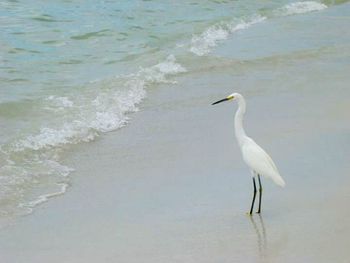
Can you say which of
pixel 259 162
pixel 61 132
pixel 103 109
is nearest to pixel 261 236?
pixel 259 162

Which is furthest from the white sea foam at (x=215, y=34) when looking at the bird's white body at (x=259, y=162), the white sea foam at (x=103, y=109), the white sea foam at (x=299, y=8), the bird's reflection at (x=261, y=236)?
the bird's reflection at (x=261, y=236)

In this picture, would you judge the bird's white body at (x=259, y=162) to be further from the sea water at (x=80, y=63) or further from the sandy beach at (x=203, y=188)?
the sea water at (x=80, y=63)

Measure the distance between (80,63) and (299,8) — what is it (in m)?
8.21

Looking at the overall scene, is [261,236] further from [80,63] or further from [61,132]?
[80,63]

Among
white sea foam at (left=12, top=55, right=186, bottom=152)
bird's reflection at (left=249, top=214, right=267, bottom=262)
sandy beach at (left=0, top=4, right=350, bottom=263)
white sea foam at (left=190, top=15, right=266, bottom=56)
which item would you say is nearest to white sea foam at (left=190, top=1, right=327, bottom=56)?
white sea foam at (left=190, top=15, right=266, bottom=56)

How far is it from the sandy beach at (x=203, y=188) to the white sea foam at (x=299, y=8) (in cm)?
826

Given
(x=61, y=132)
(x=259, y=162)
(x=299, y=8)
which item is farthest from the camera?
(x=299, y=8)

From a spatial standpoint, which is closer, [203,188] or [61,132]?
[203,188]

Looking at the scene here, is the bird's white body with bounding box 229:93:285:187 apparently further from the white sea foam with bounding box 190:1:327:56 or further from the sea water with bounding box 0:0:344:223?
the white sea foam with bounding box 190:1:327:56

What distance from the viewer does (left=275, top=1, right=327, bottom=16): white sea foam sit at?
19.2 metres

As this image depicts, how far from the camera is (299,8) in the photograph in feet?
64.6

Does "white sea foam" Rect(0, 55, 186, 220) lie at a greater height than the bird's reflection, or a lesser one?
lesser

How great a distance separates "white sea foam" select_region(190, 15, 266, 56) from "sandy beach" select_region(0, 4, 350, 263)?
291 cm

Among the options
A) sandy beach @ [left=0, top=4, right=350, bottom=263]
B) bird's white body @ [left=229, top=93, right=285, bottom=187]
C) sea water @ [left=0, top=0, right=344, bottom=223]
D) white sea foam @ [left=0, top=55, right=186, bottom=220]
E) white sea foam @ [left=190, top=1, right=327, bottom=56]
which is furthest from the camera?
white sea foam @ [left=190, top=1, right=327, bottom=56]
